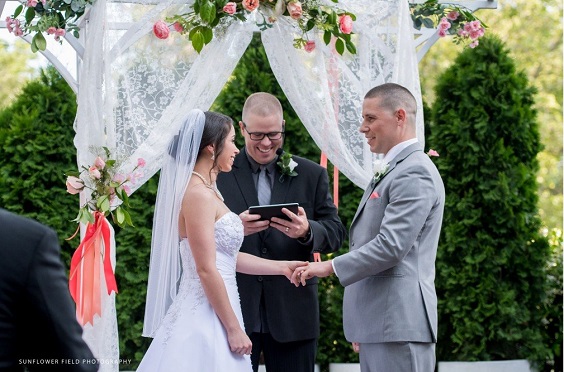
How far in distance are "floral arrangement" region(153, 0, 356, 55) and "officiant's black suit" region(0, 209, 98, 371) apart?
287 cm

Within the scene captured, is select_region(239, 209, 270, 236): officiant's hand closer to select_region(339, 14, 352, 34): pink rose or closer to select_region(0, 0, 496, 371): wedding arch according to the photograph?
select_region(0, 0, 496, 371): wedding arch

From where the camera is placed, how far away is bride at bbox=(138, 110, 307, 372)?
369 centimetres

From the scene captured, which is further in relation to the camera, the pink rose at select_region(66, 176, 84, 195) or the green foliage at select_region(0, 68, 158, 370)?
the green foliage at select_region(0, 68, 158, 370)

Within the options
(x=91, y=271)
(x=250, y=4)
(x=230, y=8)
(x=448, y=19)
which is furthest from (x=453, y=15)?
(x=91, y=271)

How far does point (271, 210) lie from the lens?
4.20m

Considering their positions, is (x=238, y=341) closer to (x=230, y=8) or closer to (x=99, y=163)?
(x=99, y=163)

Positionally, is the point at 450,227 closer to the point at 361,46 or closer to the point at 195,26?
the point at 361,46

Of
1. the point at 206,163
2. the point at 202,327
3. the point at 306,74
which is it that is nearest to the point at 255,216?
the point at 206,163

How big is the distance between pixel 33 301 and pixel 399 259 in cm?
238

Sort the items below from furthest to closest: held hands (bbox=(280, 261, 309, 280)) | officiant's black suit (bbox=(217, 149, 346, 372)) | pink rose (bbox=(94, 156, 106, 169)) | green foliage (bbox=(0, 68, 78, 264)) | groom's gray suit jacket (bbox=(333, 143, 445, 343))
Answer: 1. green foliage (bbox=(0, 68, 78, 264))
2. pink rose (bbox=(94, 156, 106, 169))
3. officiant's black suit (bbox=(217, 149, 346, 372))
4. held hands (bbox=(280, 261, 309, 280))
5. groom's gray suit jacket (bbox=(333, 143, 445, 343))

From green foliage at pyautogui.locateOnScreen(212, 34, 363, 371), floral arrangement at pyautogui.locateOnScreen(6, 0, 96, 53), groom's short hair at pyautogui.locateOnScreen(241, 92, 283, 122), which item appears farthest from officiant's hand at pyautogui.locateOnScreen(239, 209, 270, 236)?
green foliage at pyautogui.locateOnScreen(212, 34, 363, 371)

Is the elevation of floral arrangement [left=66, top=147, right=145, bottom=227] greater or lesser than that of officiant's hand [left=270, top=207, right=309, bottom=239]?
greater

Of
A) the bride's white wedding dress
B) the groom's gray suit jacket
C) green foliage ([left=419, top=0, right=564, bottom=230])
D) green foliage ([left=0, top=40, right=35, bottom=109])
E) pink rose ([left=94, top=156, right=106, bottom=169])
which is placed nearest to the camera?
the bride's white wedding dress

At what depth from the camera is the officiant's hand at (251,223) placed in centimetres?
416
